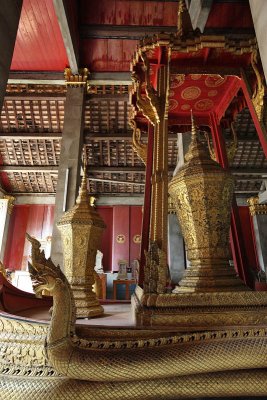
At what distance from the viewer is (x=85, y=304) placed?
158 centimetres

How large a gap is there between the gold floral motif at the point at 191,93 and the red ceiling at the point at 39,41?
4080 millimetres

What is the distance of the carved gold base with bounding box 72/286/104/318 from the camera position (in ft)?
5.02

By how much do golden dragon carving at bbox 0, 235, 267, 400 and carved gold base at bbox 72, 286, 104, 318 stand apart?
1.60ft

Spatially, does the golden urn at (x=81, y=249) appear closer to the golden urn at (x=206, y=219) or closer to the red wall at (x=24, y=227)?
the golden urn at (x=206, y=219)

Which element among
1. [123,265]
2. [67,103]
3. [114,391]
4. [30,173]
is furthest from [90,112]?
[114,391]

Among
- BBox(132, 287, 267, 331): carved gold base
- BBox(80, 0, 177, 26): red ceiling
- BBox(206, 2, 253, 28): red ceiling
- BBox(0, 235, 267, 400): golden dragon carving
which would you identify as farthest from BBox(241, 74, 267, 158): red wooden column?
BBox(80, 0, 177, 26): red ceiling

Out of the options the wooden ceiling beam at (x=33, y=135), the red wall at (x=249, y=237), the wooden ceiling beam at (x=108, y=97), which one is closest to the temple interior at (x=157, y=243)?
the wooden ceiling beam at (x=108, y=97)

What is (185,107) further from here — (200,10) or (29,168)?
(29,168)

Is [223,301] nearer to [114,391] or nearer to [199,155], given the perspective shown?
[114,391]

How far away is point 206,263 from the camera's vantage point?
1468mm

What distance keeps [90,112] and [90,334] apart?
22.2ft

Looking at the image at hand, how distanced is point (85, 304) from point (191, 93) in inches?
88.7

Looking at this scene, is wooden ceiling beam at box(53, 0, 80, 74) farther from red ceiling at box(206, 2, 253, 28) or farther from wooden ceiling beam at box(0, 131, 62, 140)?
red ceiling at box(206, 2, 253, 28)

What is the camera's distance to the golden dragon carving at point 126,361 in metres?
0.94
